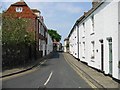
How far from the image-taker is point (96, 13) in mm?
20906

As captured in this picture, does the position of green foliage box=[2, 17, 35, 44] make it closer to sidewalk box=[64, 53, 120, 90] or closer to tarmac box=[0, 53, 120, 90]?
tarmac box=[0, 53, 120, 90]

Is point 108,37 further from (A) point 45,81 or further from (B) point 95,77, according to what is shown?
(A) point 45,81

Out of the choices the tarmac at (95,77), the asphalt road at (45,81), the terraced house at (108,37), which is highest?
the terraced house at (108,37)

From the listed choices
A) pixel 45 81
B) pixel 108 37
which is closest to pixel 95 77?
pixel 108 37

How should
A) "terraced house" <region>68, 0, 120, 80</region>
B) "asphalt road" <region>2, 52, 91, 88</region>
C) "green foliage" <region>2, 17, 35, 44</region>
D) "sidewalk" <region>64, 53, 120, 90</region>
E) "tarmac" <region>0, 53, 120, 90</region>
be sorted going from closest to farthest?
"sidewalk" <region>64, 53, 120, 90</region> < "tarmac" <region>0, 53, 120, 90</region> < "asphalt road" <region>2, 52, 91, 88</region> < "terraced house" <region>68, 0, 120, 80</region> < "green foliage" <region>2, 17, 35, 44</region>

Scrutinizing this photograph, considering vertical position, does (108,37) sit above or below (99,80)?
above

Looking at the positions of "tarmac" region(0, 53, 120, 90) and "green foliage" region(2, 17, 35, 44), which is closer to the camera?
"tarmac" region(0, 53, 120, 90)

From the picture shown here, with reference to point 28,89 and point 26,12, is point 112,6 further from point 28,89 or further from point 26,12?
point 26,12

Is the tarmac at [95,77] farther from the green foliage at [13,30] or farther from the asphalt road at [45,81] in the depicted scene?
the green foliage at [13,30]

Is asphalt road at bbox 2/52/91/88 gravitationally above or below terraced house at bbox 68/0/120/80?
below

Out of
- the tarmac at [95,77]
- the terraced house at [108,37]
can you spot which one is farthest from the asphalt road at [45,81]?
the terraced house at [108,37]

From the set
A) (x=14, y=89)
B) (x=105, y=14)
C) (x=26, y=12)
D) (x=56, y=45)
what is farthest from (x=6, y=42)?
(x=56, y=45)

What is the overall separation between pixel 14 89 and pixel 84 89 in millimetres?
3218

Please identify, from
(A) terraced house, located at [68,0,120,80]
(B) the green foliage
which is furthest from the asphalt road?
(B) the green foliage
